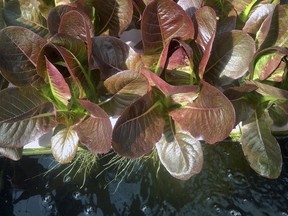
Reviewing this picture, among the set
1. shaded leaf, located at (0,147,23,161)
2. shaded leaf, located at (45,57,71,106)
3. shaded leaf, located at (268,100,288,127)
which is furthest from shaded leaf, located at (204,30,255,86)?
shaded leaf, located at (0,147,23,161)

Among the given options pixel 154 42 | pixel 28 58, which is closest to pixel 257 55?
pixel 154 42

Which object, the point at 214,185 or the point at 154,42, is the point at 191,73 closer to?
the point at 154,42

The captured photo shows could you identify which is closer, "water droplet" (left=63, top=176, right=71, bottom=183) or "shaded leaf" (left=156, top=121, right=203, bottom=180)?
"shaded leaf" (left=156, top=121, right=203, bottom=180)

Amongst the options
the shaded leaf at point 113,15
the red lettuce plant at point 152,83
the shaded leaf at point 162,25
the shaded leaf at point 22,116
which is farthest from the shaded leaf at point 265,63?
the shaded leaf at point 22,116

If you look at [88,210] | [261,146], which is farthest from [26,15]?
[261,146]

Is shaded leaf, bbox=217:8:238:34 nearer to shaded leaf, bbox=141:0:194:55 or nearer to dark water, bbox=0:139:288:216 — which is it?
shaded leaf, bbox=141:0:194:55

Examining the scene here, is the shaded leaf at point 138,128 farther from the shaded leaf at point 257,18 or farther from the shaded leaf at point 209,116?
the shaded leaf at point 257,18

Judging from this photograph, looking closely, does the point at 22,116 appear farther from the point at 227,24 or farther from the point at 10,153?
the point at 227,24
